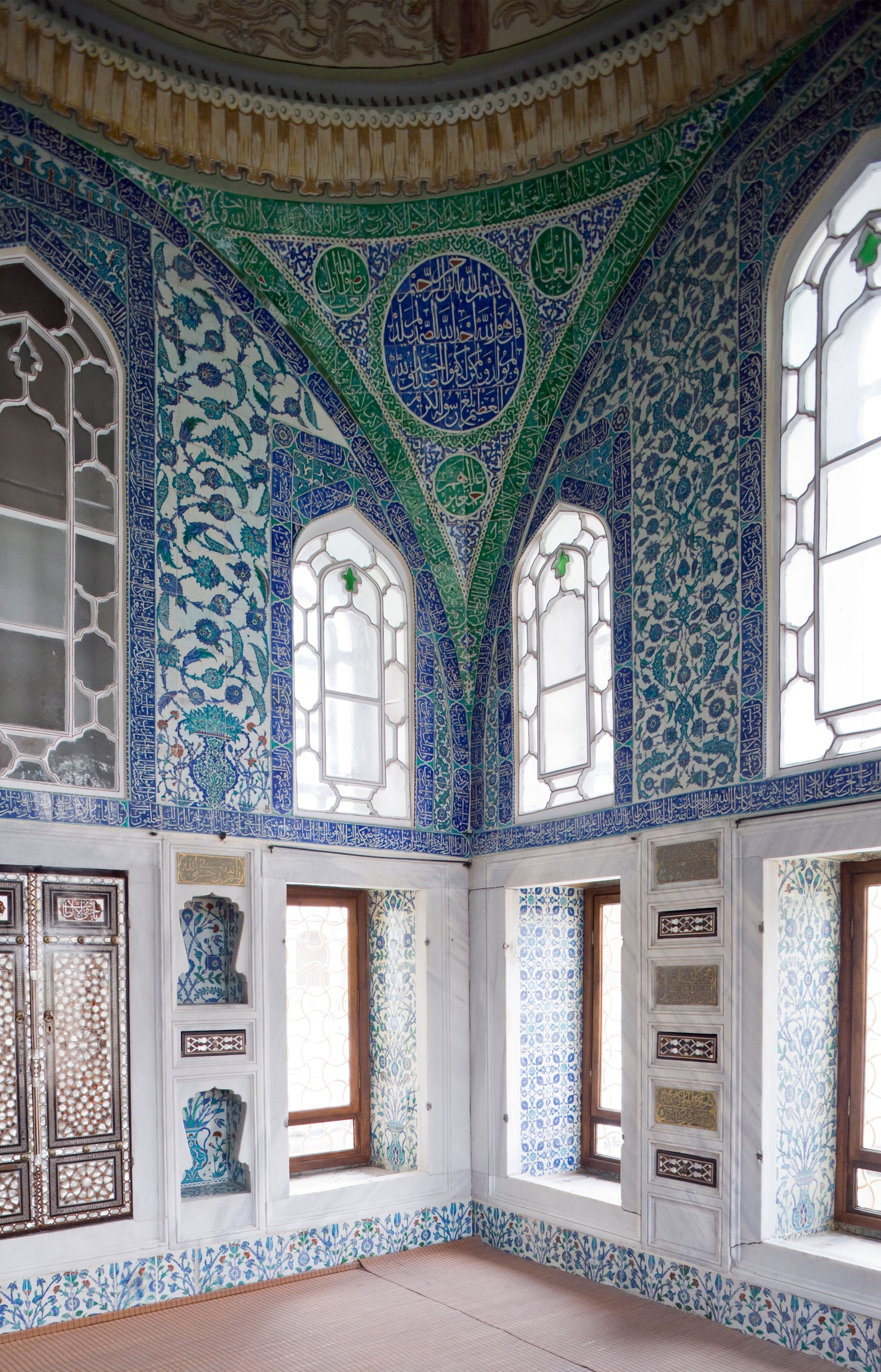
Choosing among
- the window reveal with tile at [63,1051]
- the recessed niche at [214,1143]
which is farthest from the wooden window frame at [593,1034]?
the window reveal with tile at [63,1051]

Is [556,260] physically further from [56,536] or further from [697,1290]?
[697,1290]

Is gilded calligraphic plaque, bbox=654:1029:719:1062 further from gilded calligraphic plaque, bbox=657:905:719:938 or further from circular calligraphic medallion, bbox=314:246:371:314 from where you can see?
circular calligraphic medallion, bbox=314:246:371:314

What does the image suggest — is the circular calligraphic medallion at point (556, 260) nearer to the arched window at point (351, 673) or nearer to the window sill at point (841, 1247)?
the arched window at point (351, 673)

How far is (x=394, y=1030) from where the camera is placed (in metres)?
5.57

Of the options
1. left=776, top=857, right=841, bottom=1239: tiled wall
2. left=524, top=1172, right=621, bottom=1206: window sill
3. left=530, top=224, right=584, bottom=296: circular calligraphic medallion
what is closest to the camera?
left=776, top=857, right=841, bottom=1239: tiled wall

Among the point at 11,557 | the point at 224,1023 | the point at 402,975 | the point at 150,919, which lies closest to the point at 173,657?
the point at 11,557

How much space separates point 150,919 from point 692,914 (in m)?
2.05

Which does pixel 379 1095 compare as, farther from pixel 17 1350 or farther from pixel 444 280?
pixel 444 280

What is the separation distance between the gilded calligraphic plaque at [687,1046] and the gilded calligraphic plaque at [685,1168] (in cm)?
33

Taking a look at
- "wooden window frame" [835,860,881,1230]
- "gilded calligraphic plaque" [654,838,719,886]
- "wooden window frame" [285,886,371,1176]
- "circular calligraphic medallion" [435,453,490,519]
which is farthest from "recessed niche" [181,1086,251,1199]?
"circular calligraphic medallion" [435,453,490,519]

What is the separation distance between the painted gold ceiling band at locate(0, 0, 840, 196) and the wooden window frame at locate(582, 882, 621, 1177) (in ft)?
10.3

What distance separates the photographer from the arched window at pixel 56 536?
175 inches

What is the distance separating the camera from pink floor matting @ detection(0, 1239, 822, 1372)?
3895 millimetres

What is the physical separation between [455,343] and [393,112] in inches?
38.3
